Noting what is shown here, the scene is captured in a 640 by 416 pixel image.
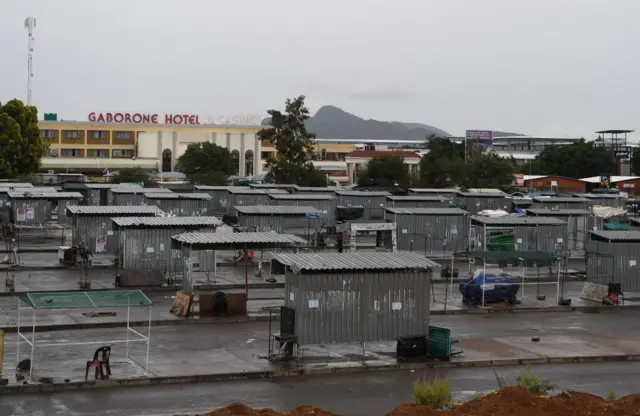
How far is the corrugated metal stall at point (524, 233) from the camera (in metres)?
48.3

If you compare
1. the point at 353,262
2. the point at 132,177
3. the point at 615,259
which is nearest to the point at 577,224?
the point at 615,259

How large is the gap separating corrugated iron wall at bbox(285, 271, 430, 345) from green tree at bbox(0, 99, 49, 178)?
79.8 metres

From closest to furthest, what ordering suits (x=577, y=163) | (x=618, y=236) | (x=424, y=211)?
(x=618, y=236) < (x=424, y=211) < (x=577, y=163)

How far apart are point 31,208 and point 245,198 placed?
1664cm

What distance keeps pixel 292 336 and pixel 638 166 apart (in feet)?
474

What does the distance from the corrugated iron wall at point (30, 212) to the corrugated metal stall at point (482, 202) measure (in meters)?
30.2

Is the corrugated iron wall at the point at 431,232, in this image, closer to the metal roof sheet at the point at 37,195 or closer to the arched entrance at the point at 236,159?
the metal roof sheet at the point at 37,195

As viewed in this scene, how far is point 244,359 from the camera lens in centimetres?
2458

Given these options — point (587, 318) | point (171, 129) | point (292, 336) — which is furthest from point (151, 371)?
point (171, 129)

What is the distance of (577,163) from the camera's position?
158m

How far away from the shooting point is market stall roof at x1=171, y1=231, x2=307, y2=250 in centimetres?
3338

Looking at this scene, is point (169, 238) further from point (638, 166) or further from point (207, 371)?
point (638, 166)

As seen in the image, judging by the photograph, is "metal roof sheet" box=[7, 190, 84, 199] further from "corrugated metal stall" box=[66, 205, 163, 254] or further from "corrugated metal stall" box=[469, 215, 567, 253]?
"corrugated metal stall" box=[469, 215, 567, 253]

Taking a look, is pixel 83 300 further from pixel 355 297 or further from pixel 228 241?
pixel 228 241
